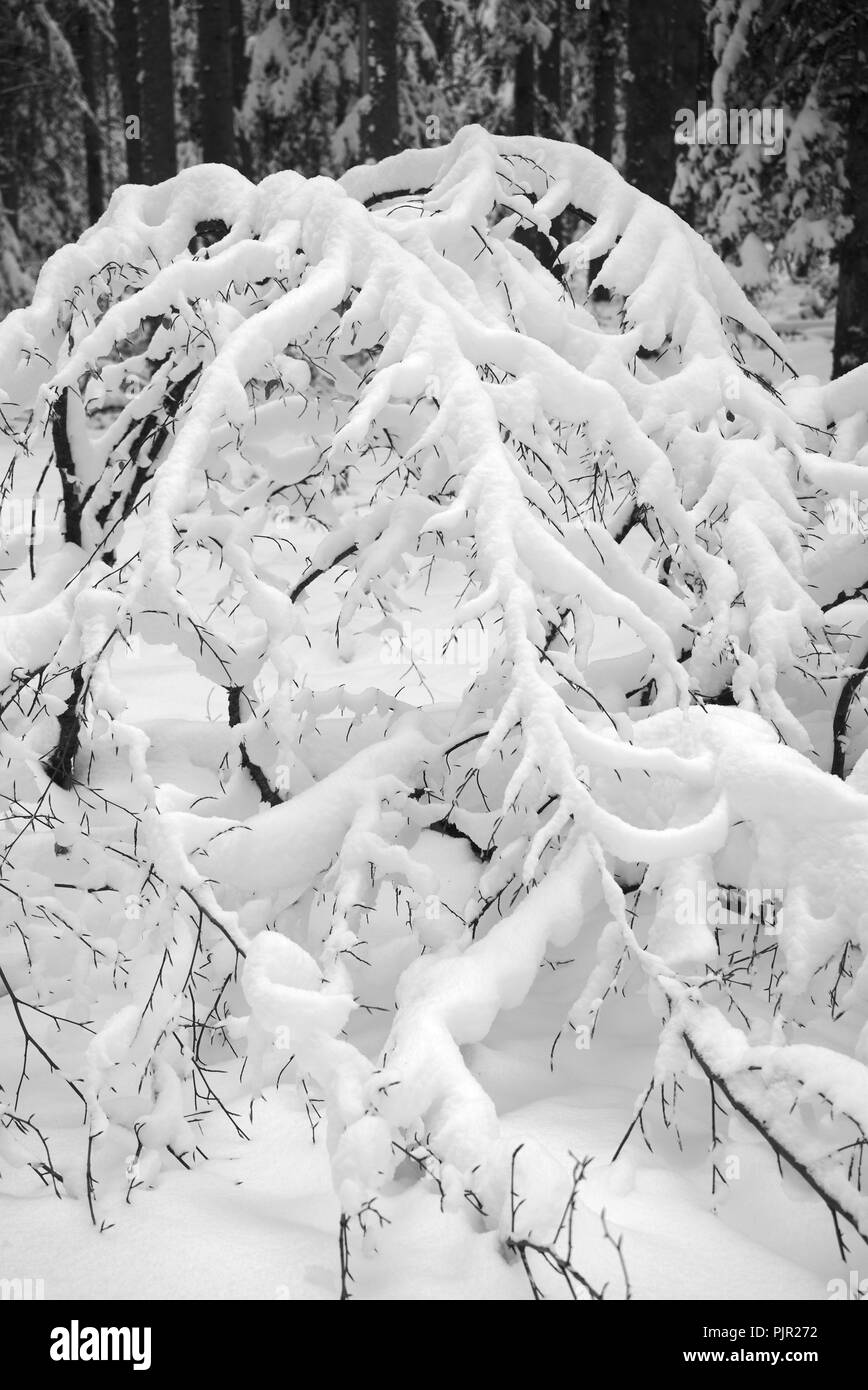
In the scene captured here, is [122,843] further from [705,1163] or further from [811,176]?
[811,176]

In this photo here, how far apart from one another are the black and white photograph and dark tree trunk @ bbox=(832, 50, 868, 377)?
→ 341 cm

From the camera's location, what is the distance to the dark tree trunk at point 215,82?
928 cm

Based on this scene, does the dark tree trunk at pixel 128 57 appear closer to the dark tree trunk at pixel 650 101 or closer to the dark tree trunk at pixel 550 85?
the dark tree trunk at pixel 650 101

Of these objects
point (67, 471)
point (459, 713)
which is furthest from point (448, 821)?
point (67, 471)

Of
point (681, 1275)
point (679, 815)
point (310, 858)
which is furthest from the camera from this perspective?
point (310, 858)

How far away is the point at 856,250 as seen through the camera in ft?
23.8

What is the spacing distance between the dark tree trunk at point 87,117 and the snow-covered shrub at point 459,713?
1634 centimetres

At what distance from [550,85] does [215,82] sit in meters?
12.4

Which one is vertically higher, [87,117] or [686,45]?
[87,117]

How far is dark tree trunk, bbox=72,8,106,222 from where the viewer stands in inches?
727

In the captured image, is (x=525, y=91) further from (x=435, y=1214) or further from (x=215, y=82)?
(x=435, y=1214)

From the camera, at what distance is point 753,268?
1641cm
